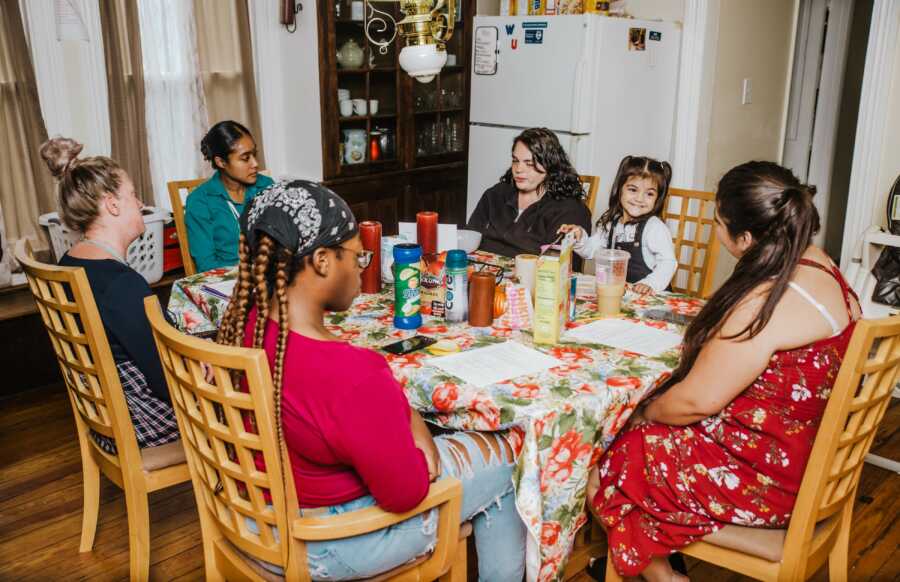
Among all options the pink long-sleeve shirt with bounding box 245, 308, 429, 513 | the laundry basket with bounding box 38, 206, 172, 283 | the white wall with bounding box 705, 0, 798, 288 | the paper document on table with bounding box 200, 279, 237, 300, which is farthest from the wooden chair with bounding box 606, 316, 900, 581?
the white wall with bounding box 705, 0, 798, 288

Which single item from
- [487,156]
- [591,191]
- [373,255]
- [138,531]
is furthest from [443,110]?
[138,531]

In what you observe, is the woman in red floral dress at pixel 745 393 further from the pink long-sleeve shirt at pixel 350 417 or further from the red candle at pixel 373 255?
the red candle at pixel 373 255

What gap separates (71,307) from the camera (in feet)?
5.33

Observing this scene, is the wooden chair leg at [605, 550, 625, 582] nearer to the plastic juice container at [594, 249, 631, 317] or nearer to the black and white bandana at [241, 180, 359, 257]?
the plastic juice container at [594, 249, 631, 317]

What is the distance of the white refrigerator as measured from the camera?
11.0 ft

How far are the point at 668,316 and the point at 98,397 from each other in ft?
4.66

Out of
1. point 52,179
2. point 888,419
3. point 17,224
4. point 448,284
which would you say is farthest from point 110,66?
point 888,419

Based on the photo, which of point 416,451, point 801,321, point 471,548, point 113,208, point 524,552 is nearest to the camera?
point 416,451

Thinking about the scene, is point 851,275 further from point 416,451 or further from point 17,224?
point 17,224

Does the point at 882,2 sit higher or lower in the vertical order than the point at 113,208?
higher

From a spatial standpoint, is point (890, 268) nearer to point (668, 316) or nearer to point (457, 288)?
point (668, 316)

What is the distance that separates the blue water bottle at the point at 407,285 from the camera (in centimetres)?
176

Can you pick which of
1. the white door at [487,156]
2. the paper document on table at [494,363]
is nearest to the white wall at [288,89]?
the white door at [487,156]

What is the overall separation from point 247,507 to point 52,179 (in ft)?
8.09
